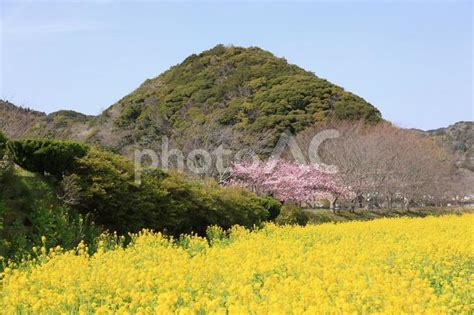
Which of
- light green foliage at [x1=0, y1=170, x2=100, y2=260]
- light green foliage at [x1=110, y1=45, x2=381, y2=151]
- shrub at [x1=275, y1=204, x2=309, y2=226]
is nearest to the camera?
light green foliage at [x1=0, y1=170, x2=100, y2=260]

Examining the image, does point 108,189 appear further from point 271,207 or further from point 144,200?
point 271,207

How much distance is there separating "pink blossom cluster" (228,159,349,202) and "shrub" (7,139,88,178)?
715 inches

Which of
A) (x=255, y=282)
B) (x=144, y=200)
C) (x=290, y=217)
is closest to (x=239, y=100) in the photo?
(x=290, y=217)

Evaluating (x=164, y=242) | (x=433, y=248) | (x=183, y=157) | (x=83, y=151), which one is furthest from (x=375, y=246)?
(x=183, y=157)

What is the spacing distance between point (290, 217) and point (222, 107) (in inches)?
1134

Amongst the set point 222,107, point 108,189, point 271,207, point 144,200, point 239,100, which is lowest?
point 271,207

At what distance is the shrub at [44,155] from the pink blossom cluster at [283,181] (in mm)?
18160

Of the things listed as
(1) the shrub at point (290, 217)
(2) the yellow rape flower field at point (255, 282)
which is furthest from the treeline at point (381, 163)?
(2) the yellow rape flower field at point (255, 282)

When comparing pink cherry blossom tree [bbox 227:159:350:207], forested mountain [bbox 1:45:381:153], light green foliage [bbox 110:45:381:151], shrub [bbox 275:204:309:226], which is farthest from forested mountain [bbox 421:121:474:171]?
shrub [bbox 275:204:309:226]

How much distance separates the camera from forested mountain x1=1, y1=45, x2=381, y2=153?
41.9 m

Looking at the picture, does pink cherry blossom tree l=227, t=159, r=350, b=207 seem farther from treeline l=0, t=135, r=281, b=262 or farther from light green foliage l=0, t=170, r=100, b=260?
light green foliage l=0, t=170, r=100, b=260

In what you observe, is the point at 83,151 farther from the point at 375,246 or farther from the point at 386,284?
the point at 386,284

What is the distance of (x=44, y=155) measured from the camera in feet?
41.9

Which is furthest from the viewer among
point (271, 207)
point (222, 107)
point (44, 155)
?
point (222, 107)
